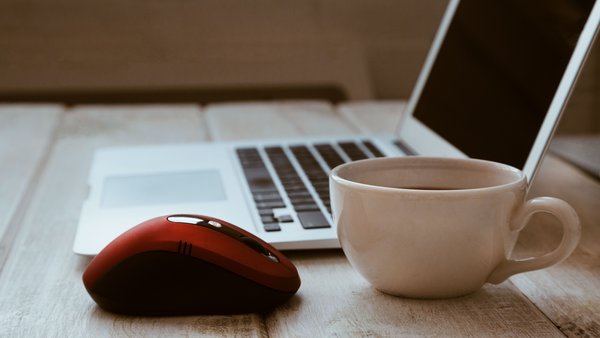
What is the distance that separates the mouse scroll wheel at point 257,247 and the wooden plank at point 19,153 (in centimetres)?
24

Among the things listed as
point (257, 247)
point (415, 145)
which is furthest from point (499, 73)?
point (257, 247)

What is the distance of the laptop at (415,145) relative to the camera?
0.67 metres

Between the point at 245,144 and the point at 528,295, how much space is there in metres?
0.54

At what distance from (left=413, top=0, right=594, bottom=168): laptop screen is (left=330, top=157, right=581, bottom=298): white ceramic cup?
174 millimetres

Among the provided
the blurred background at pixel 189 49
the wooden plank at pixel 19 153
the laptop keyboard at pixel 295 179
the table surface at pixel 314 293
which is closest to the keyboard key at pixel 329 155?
the laptop keyboard at pixel 295 179

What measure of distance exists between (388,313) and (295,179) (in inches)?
12.3

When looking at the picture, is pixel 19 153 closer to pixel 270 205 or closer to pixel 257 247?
pixel 270 205

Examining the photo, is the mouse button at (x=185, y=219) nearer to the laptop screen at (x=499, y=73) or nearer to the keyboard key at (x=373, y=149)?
the laptop screen at (x=499, y=73)

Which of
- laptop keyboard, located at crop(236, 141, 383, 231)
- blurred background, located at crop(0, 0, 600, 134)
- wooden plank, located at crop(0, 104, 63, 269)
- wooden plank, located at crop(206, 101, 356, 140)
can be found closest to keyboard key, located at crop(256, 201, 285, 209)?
laptop keyboard, located at crop(236, 141, 383, 231)

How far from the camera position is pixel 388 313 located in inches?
20.2

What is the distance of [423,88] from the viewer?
103cm

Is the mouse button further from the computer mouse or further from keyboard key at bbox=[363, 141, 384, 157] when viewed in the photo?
keyboard key at bbox=[363, 141, 384, 157]

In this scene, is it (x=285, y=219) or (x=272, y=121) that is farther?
(x=272, y=121)

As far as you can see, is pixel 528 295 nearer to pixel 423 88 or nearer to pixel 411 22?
pixel 423 88
